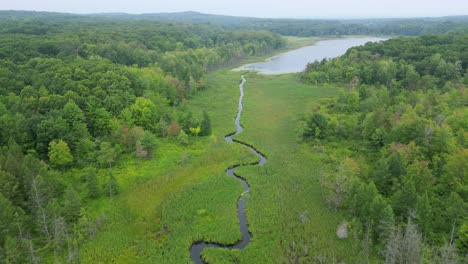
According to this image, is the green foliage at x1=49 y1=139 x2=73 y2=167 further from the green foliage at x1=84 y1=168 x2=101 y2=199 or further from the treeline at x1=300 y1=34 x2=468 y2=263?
the treeline at x1=300 y1=34 x2=468 y2=263

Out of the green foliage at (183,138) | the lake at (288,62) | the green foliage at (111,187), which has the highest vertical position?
the lake at (288,62)

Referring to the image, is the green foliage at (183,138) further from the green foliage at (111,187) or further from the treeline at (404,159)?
the treeline at (404,159)

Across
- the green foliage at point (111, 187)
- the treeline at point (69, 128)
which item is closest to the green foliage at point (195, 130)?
the treeline at point (69, 128)

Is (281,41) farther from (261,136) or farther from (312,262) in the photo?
(312,262)

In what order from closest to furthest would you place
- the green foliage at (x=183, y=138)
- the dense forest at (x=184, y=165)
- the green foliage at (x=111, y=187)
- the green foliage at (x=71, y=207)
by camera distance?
1. the dense forest at (x=184, y=165)
2. the green foliage at (x=71, y=207)
3. the green foliage at (x=111, y=187)
4. the green foliage at (x=183, y=138)

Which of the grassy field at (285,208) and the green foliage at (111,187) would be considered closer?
the grassy field at (285,208)

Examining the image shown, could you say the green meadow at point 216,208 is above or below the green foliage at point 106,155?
below
